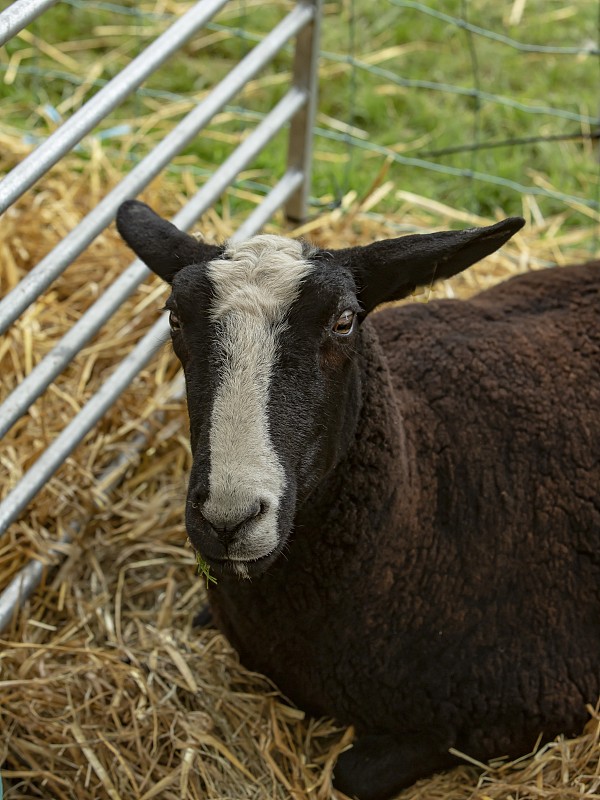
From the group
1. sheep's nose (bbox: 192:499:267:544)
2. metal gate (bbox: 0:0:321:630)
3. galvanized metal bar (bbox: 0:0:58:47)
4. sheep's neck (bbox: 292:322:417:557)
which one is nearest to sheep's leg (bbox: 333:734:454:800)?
sheep's neck (bbox: 292:322:417:557)

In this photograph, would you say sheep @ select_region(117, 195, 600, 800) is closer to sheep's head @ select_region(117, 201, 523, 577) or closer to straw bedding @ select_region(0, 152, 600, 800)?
sheep's head @ select_region(117, 201, 523, 577)

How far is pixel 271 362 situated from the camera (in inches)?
101

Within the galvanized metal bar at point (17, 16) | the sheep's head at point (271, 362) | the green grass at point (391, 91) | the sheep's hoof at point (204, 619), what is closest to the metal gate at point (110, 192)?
the galvanized metal bar at point (17, 16)

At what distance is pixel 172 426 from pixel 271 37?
5.58 ft

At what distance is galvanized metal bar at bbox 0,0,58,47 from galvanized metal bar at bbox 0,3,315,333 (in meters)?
0.77

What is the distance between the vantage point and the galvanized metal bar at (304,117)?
15.5 ft

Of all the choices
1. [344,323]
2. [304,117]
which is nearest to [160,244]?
[344,323]

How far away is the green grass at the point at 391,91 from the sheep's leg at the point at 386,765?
10.5ft

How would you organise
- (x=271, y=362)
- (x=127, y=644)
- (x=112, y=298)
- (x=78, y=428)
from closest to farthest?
(x=271, y=362), (x=127, y=644), (x=78, y=428), (x=112, y=298)

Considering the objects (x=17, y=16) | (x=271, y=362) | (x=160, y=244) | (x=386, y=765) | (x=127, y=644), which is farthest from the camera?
(x=127, y=644)

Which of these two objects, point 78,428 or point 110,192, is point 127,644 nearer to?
point 78,428

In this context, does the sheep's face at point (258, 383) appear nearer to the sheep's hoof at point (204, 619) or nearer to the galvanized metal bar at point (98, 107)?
the galvanized metal bar at point (98, 107)

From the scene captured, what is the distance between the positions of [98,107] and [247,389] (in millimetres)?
1429

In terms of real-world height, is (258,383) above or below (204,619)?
above
